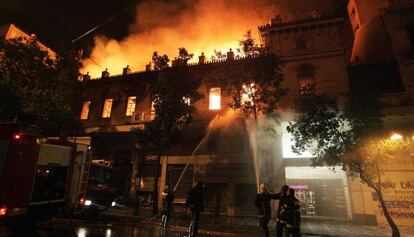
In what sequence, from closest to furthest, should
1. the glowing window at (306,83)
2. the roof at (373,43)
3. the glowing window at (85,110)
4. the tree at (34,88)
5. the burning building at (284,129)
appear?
the tree at (34,88) → the burning building at (284,129) → the glowing window at (306,83) → the roof at (373,43) → the glowing window at (85,110)

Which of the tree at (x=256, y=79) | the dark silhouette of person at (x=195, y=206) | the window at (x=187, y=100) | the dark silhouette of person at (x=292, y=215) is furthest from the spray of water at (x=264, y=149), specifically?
the dark silhouette of person at (x=292, y=215)

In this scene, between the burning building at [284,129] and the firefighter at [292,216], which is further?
the burning building at [284,129]

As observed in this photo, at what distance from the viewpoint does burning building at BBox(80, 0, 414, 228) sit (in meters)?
16.5

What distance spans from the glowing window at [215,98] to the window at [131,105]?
7.16m

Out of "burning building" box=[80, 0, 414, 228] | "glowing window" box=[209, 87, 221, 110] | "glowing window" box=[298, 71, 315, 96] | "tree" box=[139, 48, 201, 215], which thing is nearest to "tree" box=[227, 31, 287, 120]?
"burning building" box=[80, 0, 414, 228]

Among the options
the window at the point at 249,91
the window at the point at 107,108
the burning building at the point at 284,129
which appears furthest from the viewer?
the window at the point at 107,108

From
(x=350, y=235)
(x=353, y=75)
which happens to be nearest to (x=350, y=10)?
(x=353, y=75)

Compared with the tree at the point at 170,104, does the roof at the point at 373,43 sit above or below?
above

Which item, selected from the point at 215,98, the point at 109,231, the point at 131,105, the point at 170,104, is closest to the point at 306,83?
the point at 215,98

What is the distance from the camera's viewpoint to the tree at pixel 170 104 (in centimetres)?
1662

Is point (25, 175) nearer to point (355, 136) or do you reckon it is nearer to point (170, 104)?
point (170, 104)

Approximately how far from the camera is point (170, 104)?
653 inches

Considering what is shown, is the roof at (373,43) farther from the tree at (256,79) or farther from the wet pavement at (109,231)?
the wet pavement at (109,231)

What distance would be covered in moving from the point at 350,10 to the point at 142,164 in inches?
1117
